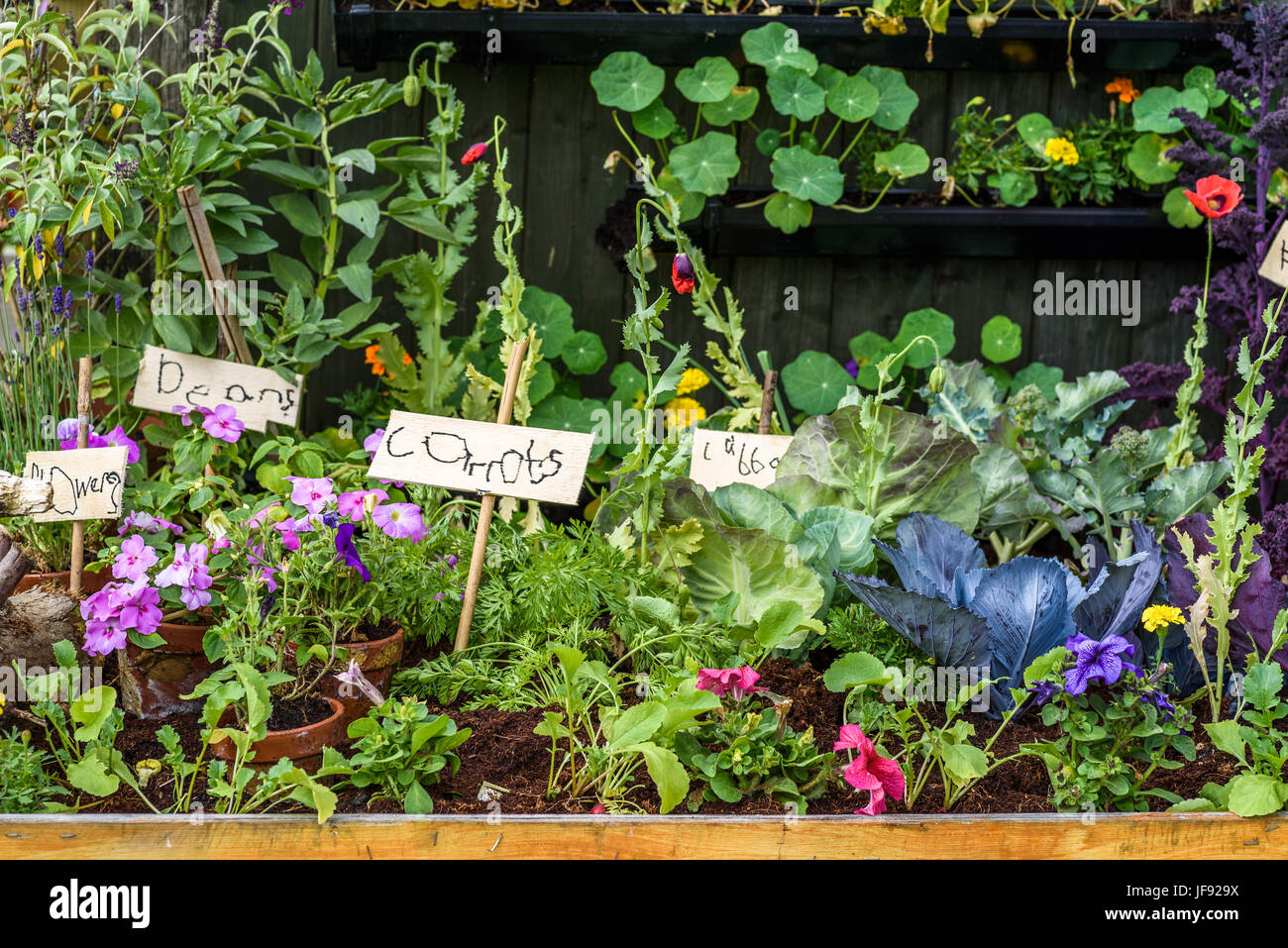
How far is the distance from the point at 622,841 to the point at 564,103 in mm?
1857

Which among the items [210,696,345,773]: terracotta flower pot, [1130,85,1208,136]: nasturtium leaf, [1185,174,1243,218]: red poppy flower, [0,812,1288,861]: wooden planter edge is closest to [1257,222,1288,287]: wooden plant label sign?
[1185,174,1243,218]: red poppy flower

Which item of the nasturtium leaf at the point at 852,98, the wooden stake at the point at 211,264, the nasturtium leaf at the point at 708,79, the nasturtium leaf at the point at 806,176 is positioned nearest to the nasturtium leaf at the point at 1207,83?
the nasturtium leaf at the point at 852,98

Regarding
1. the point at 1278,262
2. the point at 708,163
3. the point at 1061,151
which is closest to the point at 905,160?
the point at 1061,151

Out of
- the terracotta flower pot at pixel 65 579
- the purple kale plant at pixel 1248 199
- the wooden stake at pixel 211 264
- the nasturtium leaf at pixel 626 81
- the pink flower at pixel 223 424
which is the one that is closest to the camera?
the terracotta flower pot at pixel 65 579

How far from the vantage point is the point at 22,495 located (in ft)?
5.02

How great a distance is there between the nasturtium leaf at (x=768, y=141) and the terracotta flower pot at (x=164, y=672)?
1.71m

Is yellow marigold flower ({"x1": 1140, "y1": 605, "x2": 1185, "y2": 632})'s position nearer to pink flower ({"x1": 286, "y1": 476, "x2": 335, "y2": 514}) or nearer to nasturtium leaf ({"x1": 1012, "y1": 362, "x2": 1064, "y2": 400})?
pink flower ({"x1": 286, "y1": 476, "x2": 335, "y2": 514})

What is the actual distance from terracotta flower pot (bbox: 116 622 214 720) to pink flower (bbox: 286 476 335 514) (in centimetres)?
23

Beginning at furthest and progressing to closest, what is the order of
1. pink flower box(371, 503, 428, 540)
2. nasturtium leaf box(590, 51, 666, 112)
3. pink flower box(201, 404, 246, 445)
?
nasturtium leaf box(590, 51, 666, 112) → pink flower box(201, 404, 246, 445) → pink flower box(371, 503, 428, 540)

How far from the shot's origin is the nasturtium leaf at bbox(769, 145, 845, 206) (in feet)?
8.32

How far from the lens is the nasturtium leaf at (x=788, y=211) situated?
2578mm

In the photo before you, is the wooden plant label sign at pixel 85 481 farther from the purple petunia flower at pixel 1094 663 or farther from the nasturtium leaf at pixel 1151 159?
the nasturtium leaf at pixel 1151 159
